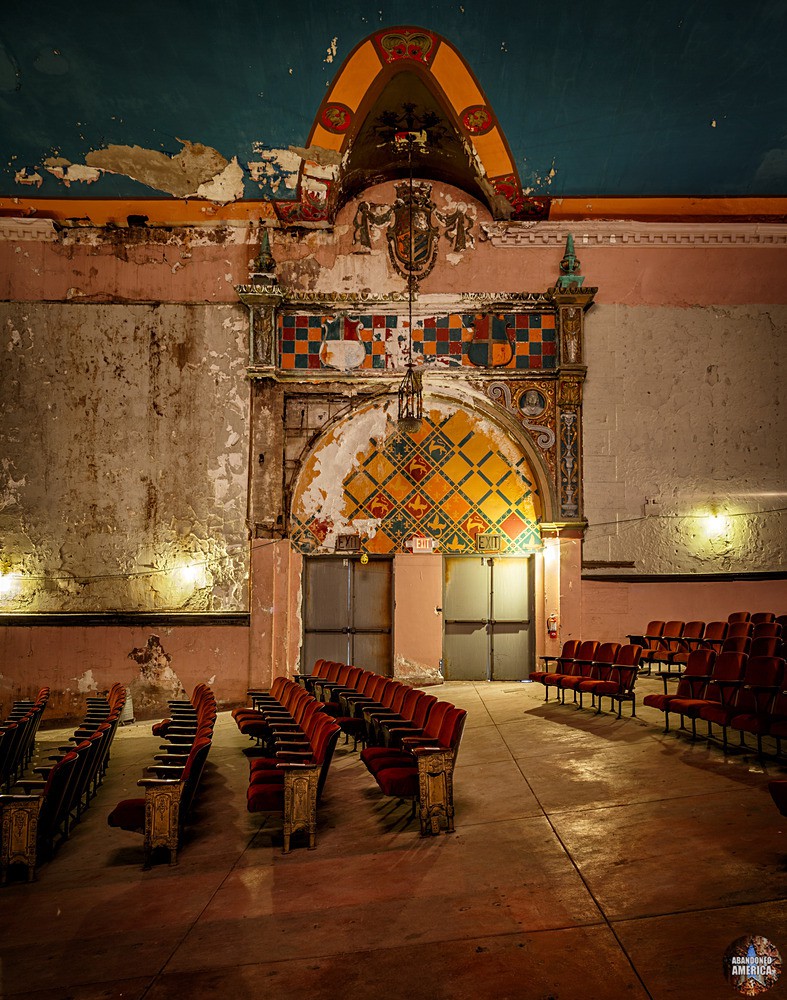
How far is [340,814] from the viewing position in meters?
5.87

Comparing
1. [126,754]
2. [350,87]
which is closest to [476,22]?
[350,87]

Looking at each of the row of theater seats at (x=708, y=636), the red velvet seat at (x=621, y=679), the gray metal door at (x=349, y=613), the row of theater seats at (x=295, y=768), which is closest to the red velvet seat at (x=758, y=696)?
the row of theater seats at (x=708, y=636)

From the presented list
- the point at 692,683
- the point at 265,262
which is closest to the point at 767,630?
the point at 692,683

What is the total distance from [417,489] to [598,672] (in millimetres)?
4072

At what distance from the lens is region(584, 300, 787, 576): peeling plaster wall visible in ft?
38.5

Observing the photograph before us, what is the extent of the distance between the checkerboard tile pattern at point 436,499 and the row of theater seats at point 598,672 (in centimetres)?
217

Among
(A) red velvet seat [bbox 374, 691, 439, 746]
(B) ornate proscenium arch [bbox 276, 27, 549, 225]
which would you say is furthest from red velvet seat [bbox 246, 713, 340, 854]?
(B) ornate proscenium arch [bbox 276, 27, 549, 225]

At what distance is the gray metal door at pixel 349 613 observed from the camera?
12.3 m

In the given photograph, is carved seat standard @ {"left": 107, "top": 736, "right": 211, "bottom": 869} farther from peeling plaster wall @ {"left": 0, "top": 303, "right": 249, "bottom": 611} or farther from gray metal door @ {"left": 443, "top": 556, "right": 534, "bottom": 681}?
gray metal door @ {"left": 443, "top": 556, "right": 534, "bottom": 681}

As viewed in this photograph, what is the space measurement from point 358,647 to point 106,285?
21.5 ft

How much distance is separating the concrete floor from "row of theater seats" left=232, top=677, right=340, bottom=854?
19 cm

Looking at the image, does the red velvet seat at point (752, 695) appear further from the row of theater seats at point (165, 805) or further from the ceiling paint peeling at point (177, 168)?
the ceiling paint peeling at point (177, 168)

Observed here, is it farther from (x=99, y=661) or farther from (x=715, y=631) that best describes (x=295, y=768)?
(x=99, y=661)

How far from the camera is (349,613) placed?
1233 cm
